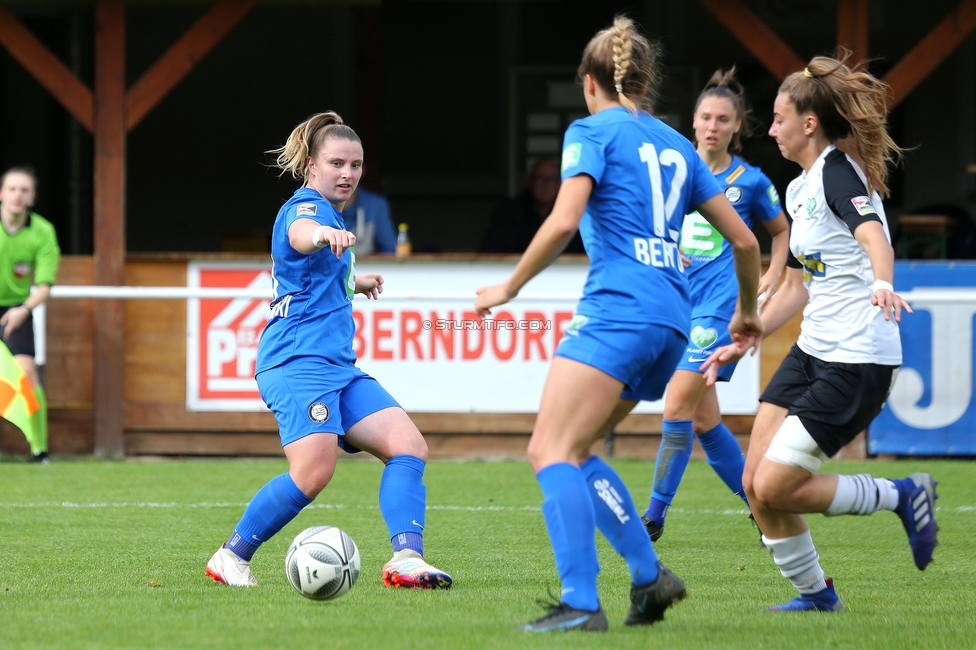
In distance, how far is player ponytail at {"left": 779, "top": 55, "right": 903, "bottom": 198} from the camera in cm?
429

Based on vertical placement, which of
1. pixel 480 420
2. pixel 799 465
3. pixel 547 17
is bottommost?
pixel 480 420

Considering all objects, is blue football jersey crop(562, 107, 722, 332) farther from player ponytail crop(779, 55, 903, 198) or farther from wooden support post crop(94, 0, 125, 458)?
wooden support post crop(94, 0, 125, 458)

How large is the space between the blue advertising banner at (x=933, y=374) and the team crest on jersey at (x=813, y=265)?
5.41 metres

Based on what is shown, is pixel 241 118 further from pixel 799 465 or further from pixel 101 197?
pixel 799 465

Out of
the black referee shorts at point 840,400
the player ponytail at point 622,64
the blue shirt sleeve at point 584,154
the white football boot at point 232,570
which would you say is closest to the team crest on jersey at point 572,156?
the blue shirt sleeve at point 584,154

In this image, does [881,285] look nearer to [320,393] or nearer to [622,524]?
[622,524]

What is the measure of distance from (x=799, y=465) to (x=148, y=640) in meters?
2.07

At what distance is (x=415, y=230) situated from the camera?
15.0m

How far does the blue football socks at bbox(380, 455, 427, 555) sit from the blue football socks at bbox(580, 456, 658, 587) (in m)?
1.12

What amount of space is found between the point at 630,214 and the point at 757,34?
6961 millimetres

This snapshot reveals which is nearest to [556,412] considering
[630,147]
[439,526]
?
[630,147]

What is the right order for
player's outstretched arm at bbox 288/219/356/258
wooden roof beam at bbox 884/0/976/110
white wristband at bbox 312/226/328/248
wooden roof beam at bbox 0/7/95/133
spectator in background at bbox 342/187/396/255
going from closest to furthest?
player's outstretched arm at bbox 288/219/356/258
white wristband at bbox 312/226/328/248
wooden roof beam at bbox 884/0/976/110
wooden roof beam at bbox 0/7/95/133
spectator in background at bbox 342/187/396/255

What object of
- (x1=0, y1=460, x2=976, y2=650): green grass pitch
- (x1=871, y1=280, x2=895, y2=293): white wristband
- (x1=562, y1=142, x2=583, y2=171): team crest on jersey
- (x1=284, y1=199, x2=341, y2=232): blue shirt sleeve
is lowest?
(x1=0, y1=460, x2=976, y2=650): green grass pitch

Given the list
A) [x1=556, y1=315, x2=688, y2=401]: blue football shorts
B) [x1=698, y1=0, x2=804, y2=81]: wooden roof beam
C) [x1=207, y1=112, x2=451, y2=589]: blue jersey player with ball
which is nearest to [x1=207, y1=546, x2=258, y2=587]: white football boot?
[x1=207, y1=112, x2=451, y2=589]: blue jersey player with ball
